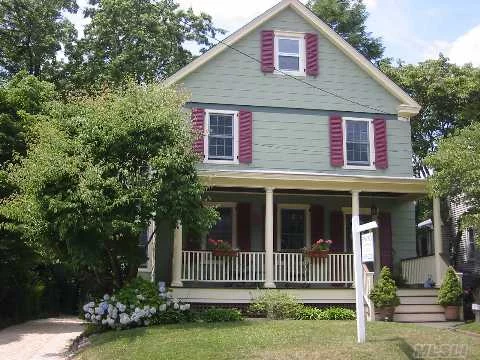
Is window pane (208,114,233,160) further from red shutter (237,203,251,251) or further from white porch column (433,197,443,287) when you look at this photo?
white porch column (433,197,443,287)

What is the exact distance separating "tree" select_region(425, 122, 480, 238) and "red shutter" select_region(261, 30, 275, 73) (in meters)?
6.16

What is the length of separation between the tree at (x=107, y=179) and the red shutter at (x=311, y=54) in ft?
19.9

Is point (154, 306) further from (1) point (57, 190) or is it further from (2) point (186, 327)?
(1) point (57, 190)

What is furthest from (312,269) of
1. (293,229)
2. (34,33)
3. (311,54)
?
(34,33)

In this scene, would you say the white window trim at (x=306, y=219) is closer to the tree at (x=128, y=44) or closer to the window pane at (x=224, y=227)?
the window pane at (x=224, y=227)

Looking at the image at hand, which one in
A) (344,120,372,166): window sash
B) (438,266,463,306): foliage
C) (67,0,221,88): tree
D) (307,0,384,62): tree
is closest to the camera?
(438,266,463,306): foliage

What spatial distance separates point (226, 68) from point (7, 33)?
53.8 ft

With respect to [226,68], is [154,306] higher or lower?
lower

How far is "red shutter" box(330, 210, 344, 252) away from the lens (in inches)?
712

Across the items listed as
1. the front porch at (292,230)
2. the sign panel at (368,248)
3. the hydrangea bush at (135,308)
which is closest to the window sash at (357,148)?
the front porch at (292,230)

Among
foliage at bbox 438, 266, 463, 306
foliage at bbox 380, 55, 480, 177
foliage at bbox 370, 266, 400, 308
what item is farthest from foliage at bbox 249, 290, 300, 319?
foliage at bbox 380, 55, 480, 177

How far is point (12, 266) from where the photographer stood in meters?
18.1

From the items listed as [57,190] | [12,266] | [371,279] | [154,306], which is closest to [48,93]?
[12,266]

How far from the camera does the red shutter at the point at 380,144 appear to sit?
18453 millimetres
